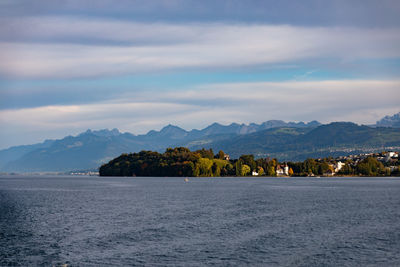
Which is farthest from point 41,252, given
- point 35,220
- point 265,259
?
point 35,220

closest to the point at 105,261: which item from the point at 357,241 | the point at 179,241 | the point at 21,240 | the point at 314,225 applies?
the point at 179,241

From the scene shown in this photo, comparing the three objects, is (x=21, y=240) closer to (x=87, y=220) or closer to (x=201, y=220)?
(x=87, y=220)

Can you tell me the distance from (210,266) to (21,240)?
28.4 meters

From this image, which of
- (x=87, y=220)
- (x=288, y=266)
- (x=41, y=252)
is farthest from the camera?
(x=87, y=220)

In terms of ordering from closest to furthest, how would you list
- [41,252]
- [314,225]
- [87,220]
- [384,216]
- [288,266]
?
[288,266] < [41,252] < [314,225] < [87,220] < [384,216]

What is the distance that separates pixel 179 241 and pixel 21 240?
20750 mm

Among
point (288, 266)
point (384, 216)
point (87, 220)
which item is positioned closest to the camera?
point (288, 266)

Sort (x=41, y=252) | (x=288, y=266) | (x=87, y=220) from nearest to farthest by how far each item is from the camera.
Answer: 1. (x=288, y=266)
2. (x=41, y=252)
3. (x=87, y=220)

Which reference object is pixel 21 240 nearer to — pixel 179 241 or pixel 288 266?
pixel 179 241

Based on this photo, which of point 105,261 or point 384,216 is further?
point 384,216

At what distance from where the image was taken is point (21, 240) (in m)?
62.1

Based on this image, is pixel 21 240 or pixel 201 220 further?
pixel 201 220

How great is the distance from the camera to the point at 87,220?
82.8 meters

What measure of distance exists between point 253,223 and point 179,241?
19.7 meters
